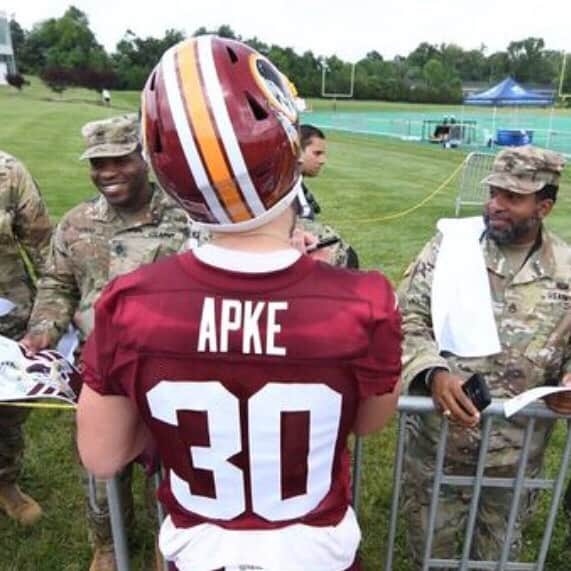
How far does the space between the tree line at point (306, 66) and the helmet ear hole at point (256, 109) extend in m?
57.0

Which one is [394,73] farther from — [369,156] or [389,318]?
[389,318]

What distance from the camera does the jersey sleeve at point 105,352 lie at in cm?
131

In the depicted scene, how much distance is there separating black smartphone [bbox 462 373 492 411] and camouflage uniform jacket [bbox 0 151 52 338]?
2.41 meters

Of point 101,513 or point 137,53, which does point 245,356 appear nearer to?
point 101,513

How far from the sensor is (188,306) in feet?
4.18

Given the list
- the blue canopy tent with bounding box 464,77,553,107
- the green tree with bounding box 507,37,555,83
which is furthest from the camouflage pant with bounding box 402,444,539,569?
the green tree with bounding box 507,37,555,83

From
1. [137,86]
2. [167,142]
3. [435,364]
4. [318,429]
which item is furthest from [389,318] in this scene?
[137,86]

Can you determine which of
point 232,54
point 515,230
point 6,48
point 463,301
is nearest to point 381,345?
point 232,54

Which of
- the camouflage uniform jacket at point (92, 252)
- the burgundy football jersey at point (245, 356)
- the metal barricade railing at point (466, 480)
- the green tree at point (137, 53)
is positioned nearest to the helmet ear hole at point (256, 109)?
the burgundy football jersey at point (245, 356)

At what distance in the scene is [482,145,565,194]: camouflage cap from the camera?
2.85 meters

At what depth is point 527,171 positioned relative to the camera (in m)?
2.87

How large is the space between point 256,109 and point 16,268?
2.87 m

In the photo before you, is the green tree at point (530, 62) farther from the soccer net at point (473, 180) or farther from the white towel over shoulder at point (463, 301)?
the white towel over shoulder at point (463, 301)

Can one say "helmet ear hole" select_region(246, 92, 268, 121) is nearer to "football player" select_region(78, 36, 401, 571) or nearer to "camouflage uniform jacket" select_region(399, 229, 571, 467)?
"football player" select_region(78, 36, 401, 571)
